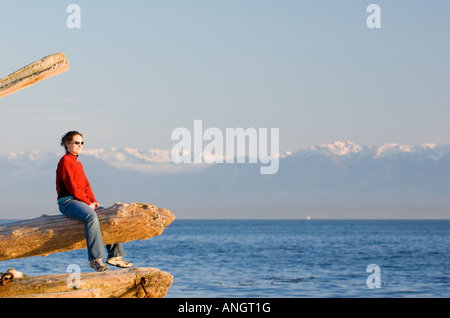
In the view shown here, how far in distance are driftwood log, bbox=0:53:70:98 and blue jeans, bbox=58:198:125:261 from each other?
1.74m

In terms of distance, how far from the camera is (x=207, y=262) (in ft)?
168

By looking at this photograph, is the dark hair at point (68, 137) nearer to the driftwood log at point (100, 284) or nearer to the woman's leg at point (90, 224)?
the woman's leg at point (90, 224)

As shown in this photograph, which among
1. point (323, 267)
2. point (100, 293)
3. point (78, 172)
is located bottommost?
point (323, 267)

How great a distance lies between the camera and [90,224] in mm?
8719

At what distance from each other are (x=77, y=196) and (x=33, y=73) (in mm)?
1787

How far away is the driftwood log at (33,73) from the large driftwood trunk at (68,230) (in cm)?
196

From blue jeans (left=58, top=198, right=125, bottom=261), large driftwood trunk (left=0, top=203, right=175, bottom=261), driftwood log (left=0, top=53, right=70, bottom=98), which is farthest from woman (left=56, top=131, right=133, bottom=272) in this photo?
driftwood log (left=0, top=53, right=70, bottom=98)

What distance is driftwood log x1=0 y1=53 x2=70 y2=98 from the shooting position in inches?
324

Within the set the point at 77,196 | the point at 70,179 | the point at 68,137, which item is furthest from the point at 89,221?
the point at 68,137

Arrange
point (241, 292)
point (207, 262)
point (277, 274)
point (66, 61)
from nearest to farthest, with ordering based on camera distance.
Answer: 1. point (66, 61)
2. point (241, 292)
3. point (277, 274)
4. point (207, 262)

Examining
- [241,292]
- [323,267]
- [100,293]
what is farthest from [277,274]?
[100,293]

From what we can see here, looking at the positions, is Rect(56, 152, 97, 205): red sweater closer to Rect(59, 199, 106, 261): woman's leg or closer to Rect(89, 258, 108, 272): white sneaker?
Rect(59, 199, 106, 261): woman's leg

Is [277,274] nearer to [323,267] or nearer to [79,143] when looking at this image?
[323,267]
